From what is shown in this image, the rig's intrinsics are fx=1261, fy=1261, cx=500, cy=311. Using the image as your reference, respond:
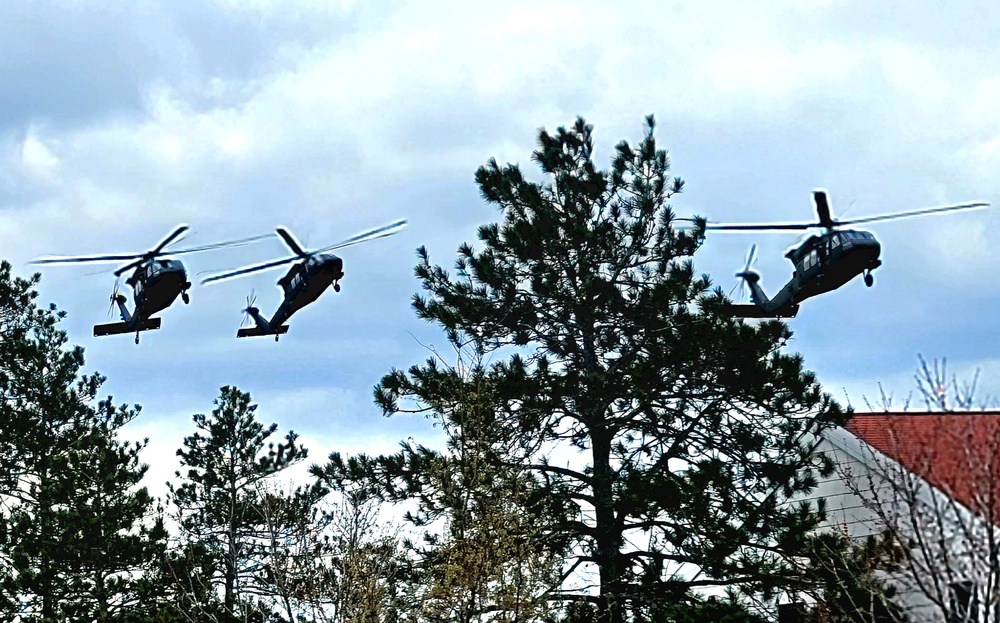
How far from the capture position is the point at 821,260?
73.0 ft

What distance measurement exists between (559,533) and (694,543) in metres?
2.28

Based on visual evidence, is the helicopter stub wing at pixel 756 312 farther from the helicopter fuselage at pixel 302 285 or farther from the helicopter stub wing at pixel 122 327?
the helicopter stub wing at pixel 122 327

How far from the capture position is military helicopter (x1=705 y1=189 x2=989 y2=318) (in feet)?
71.3

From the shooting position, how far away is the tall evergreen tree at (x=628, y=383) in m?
21.3

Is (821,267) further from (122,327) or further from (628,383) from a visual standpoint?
(122,327)

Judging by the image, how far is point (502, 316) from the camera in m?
23.5

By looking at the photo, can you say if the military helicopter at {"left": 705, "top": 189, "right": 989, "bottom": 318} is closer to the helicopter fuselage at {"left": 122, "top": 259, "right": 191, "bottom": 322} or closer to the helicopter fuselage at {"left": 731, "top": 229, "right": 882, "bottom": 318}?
the helicopter fuselage at {"left": 731, "top": 229, "right": 882, "bottom": 318}

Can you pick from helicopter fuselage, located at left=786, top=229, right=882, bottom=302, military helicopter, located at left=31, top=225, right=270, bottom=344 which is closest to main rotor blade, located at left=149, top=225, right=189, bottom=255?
military helicopter, located at left=31, top=225, right=270, bottom=344

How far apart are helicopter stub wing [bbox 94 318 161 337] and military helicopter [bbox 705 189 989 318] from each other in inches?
448

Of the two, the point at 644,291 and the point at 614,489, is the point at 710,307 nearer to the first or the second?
the point at 644,291

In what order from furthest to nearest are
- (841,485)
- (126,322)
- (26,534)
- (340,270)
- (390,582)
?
(26,534)
(126,322)
(340,270)
(841,485)
(390,582)

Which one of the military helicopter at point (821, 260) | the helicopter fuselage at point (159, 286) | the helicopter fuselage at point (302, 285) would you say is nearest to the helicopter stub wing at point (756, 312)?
the military helicopter at point (821, 260)

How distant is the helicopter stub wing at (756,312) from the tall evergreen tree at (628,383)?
0.21 metres

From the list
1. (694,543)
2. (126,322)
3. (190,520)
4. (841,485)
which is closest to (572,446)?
(694,543)
